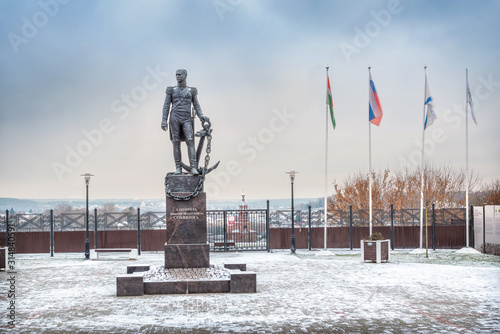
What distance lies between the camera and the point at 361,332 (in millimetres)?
7590

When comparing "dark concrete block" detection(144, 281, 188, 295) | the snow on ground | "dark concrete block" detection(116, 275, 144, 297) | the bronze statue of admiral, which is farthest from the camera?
the bronze statue of admiral

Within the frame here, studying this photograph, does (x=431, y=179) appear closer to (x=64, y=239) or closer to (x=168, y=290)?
(x=64, y=239)

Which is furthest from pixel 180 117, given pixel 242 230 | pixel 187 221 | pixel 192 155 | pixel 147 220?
pixel 147 220

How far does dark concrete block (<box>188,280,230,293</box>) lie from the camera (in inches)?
430

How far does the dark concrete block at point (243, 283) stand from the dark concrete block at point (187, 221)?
1905 millimetres

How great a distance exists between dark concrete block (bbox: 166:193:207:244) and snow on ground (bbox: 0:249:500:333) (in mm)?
1841

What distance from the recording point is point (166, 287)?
429 inches

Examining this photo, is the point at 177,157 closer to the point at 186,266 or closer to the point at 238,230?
the point at 186,266

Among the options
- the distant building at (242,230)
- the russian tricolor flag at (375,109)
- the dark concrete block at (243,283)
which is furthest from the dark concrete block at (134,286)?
the russian tricolor flag at (375,109)

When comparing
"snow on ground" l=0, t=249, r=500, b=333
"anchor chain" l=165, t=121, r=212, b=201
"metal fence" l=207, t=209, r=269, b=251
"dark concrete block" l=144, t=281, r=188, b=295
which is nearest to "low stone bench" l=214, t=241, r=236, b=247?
"metal fence" l=207, t=209, r=269, b=251

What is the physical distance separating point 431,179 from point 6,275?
3725 cm

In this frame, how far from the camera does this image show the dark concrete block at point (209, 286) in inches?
430

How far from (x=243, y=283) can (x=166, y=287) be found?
158 centimetres

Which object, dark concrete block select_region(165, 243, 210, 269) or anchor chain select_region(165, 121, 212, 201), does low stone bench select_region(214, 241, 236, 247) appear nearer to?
anchor chain select_region(165, 121, 212, 201)
